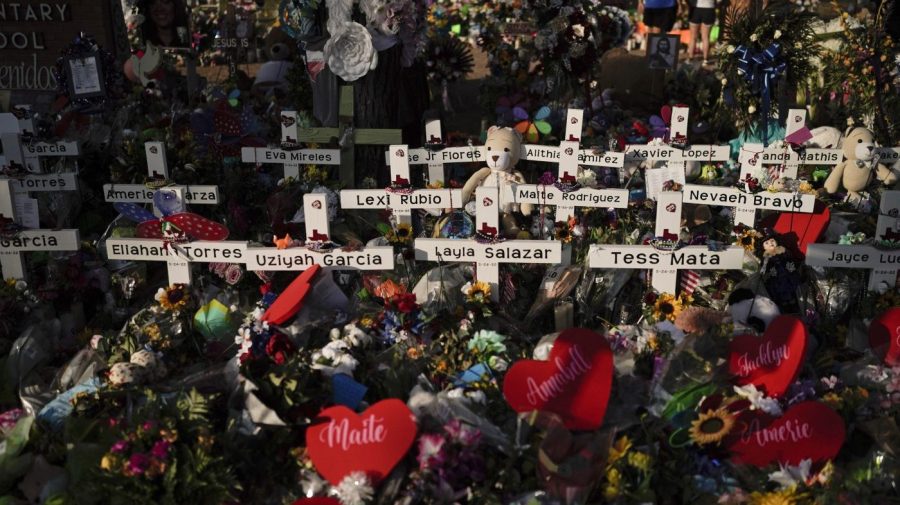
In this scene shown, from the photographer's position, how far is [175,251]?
3986 millimetres

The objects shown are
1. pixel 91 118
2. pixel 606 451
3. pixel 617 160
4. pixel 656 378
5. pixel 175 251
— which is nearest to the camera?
pixel 606 451

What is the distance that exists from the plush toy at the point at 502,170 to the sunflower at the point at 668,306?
1510 mm

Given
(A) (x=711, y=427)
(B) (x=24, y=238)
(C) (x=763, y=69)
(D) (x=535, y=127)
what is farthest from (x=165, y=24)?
(A) (x=711, y=427)

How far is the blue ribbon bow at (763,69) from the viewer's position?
6.15 meters

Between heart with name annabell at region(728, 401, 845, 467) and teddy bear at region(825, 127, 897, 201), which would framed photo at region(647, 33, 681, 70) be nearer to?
teddy bear at region(825, 127, 897, 201)

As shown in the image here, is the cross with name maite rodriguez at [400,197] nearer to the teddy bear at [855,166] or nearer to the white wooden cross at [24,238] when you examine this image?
the white wooden cross at [24,238]

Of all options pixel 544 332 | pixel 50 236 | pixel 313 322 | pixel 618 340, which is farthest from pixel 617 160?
pixel 50 236

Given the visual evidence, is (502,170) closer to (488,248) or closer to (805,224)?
(488,248)

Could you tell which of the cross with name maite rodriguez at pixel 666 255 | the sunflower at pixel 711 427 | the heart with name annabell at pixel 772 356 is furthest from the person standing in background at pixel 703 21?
the sunflower at pixel 711 427

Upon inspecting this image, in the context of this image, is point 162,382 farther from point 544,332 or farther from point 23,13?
point 23,13

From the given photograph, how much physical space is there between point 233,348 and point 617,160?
2.80 m

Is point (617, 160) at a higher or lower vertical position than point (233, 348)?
higher

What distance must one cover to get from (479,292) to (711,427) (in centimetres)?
131

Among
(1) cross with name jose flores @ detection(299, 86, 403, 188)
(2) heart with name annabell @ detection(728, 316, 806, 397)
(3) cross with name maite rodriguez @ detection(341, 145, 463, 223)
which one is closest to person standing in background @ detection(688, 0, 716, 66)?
(1) cross with name jose flores @ detection(299, 86, 403, 188)
